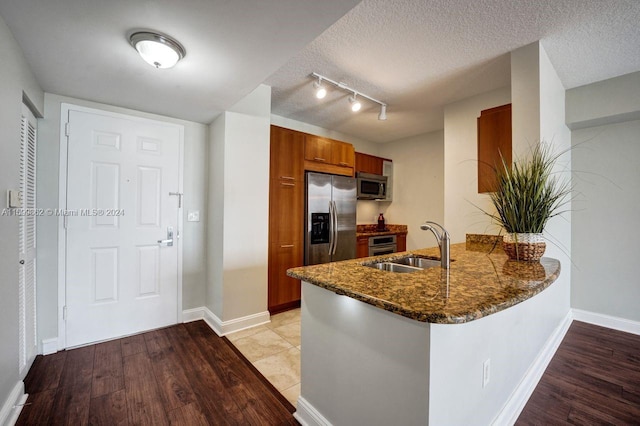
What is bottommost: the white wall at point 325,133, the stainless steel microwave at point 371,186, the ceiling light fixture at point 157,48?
the stainless steel microwave at point 371,186

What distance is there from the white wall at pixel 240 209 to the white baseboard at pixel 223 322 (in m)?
0.05

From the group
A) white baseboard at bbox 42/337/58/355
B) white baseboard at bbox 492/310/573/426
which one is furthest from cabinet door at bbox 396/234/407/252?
white baseboard at bbox 42/337/58/355

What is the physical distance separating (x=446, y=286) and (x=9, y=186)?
93.9 inches

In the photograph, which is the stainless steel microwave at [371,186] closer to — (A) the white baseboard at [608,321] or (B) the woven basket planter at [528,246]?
(B) the woven basket planter at [528,246]

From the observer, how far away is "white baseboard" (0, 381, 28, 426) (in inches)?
55.3

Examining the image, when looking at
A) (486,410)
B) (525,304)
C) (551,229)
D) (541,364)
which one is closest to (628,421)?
(541,364)

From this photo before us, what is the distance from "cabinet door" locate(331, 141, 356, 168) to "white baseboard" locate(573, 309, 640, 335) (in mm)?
3188

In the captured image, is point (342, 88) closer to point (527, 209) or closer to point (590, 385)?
point (527, 209)

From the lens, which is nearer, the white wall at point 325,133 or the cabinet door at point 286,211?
the cabinet door at point 286,211

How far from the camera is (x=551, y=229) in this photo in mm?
2260

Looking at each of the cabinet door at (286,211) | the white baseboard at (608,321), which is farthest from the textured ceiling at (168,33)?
the white baseboard at (608,321)

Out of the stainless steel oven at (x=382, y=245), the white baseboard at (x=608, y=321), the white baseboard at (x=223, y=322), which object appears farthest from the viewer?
the stainless steel oven at (x=382, y=245)

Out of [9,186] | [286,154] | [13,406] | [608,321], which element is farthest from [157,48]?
[608,321]

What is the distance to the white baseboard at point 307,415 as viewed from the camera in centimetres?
137
